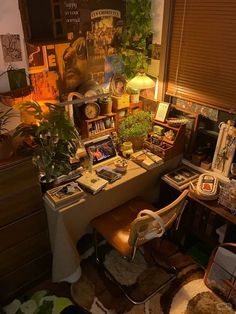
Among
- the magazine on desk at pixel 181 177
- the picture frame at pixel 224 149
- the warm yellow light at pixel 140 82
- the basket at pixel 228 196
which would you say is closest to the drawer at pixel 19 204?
the magazine on desk at pixel 181 177

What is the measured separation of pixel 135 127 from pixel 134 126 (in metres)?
0.01

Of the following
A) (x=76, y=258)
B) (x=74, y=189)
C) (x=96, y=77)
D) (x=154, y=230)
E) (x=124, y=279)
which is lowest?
(x=124, y=279)

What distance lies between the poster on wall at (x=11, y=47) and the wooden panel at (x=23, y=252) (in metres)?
1.31

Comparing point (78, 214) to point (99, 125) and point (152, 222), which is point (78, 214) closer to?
point (152, 222)

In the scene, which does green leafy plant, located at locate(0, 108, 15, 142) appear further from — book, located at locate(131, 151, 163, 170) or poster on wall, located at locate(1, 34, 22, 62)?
book, located at locate(131, 151, 163, 170)

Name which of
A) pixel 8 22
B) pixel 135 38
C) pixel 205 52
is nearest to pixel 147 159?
pixel 205 52

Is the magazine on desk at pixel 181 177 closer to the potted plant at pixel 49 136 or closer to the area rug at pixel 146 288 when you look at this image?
the area rug at pixel 146 288

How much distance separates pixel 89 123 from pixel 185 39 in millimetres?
1105

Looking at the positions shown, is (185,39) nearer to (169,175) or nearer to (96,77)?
(96,77)

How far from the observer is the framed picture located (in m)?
2.01

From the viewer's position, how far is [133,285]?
91.0 inches

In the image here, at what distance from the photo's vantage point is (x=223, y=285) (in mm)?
2170

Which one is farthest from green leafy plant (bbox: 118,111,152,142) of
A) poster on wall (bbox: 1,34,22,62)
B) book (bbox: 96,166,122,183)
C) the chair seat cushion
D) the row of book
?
poster on wall (bbox: 1,34,22,62)

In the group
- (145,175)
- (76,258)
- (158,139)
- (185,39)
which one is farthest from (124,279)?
(185,39)
